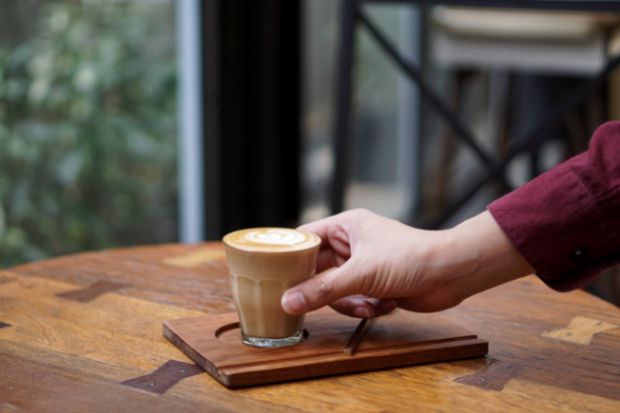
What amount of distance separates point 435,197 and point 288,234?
235cm

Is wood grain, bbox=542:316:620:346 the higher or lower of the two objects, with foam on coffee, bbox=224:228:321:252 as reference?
lower

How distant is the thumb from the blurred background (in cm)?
106

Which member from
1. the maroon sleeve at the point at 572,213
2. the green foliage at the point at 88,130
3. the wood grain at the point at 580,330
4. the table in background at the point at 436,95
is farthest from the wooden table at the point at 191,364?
the green foliage at the point at 88,130

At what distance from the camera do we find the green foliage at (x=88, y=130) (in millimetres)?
2088

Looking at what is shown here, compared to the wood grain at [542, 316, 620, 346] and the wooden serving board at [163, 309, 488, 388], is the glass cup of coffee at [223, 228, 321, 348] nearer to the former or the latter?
the wooden serving board at [163, 309, 488, 388]

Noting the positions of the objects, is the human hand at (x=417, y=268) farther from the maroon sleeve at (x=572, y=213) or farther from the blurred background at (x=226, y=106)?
the blurred background at (x=226, y=106)

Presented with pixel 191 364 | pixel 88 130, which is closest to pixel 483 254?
pixel 191 364

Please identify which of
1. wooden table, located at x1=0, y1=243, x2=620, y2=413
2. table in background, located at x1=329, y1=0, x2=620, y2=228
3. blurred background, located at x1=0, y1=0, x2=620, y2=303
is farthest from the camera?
blurred background, located at x1=0, y1=0, x2=620, y2=303

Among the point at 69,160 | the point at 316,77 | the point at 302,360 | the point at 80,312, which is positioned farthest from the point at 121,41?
the point at 302,360

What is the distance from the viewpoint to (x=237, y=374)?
0.87 meters

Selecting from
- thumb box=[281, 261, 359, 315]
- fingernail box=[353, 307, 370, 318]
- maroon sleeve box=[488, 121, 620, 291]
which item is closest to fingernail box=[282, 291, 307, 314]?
thumb box=[281, 261, 359, 315]

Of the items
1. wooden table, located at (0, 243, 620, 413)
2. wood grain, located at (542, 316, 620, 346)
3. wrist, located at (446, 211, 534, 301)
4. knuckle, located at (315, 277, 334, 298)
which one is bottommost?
wood grain, located at (542, 316, 620, 346)

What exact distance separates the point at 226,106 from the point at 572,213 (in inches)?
68.1

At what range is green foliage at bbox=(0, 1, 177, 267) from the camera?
2.09m
